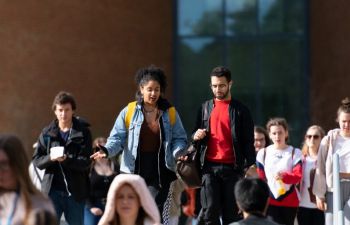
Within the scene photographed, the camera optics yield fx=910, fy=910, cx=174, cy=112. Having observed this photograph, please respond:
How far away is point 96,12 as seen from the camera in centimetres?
2252

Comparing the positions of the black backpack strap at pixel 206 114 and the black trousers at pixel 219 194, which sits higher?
the black backpack strap at pixel 206 114

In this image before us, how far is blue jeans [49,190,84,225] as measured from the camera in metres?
10.3

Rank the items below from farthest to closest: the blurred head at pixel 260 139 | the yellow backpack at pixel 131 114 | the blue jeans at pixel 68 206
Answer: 1. the blurred head at pixel 260 139
2. the blue jeans at pixel 68 206
3. the yellow backpack at pixel 131 114

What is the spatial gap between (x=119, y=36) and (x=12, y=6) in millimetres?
2824

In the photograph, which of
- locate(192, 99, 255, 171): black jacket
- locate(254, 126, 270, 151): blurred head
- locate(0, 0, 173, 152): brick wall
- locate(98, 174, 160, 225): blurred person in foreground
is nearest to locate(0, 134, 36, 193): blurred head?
locate(98, 174, 160, 225): blurred person in foreground

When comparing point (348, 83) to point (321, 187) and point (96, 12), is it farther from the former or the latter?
point (321, 187)

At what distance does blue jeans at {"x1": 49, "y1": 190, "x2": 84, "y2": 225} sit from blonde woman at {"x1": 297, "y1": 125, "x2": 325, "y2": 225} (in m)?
3.16

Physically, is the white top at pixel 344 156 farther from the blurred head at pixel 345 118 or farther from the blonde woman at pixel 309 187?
the blonde woman at pixel 309 187

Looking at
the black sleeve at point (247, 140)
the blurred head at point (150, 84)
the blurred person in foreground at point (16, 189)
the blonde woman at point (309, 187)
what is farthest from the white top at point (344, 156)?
the blurred person in foreground at point (16, 189)

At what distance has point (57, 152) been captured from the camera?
10.1 m

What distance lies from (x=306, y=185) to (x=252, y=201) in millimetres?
6020

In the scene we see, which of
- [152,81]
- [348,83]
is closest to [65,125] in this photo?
[152,81]

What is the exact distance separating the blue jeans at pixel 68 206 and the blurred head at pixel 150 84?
146cm

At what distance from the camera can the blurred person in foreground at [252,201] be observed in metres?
5.99
